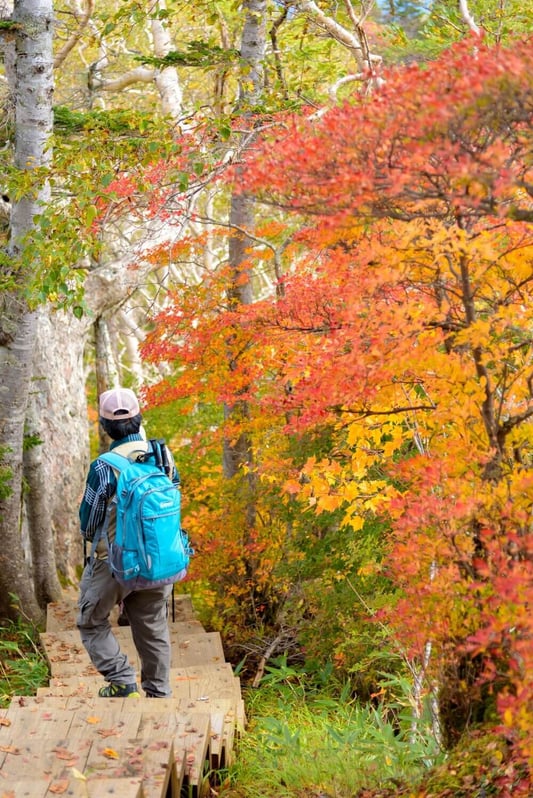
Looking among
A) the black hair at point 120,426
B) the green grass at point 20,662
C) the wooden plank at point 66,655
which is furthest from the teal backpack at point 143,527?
the green grass at point 20,662

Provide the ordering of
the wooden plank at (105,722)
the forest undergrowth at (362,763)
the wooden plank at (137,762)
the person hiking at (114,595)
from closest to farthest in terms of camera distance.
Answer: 1. the wooden plank at (137,762)
2. the forest undergrowth at (362,763)
3. the wooden plank at (105,722)
4. the person hiking at (114,595)

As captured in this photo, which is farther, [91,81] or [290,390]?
[91,81]

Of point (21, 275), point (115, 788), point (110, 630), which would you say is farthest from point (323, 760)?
point (21, 275)

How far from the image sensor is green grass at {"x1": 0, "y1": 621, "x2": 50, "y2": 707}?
6.04 m

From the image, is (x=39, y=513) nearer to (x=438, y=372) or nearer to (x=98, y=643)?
(x=98, y=643)

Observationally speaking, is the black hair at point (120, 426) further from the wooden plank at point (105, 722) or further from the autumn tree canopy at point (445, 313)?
the wooden plank at point (105, 722)

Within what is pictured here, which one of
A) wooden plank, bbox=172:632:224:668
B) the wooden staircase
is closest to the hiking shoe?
the wooden staircase

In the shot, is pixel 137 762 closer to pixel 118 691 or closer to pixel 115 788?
pixel 115 788

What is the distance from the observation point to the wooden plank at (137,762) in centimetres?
321

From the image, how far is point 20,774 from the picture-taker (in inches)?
131

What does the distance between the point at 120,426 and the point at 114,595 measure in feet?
2.72

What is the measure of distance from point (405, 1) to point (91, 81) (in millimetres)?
4185

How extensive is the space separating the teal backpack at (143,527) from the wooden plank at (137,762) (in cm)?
86

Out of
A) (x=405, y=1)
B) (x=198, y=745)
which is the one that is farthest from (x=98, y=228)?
(x=405, y=1)
